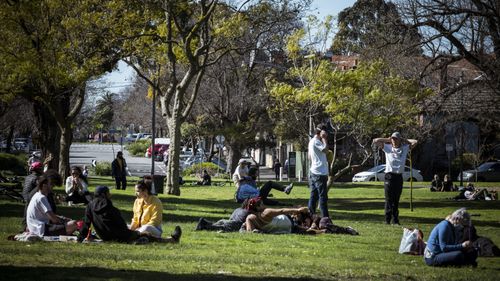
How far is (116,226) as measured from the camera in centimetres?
1394

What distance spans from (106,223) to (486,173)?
54.1 metres

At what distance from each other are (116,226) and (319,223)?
4879 mm

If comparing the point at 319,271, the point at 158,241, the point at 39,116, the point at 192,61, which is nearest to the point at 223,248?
the point at 158,241

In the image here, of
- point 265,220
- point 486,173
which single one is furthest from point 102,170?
point 265,220

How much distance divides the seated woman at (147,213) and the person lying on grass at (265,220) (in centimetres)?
246

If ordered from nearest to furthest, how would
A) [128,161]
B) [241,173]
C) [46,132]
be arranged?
[241,173] < [46,132] < [128,161]

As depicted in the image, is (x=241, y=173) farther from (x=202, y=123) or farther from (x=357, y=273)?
(x=202, y=123)

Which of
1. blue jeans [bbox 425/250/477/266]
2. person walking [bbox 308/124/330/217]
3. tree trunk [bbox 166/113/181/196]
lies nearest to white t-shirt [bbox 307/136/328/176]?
person walking [bbox 308/124/330/217]

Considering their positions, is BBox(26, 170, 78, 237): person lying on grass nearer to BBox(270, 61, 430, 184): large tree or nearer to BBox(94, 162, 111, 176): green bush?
BBox(270, 61, 430, 184): large tree

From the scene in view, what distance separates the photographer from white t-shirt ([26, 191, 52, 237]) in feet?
46.5

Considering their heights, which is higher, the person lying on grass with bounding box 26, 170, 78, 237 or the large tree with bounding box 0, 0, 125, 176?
the large tree with bounding box 0, 0, 125, 176

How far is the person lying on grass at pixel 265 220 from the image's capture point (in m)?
16.6

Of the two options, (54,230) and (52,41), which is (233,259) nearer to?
(54,230)

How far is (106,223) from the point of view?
13.9 m
